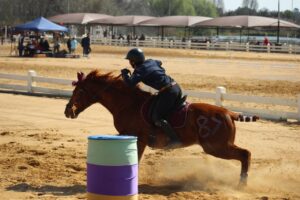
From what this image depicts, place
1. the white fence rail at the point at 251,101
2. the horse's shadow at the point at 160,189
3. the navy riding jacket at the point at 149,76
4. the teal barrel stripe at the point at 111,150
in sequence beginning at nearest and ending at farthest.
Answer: the teal barrel stripe at the point at 111,150 → the horse's shadow at the point at 160,189 → the navy riding jacket at the point at 149,76 → the white fence rail at the point at 251,101

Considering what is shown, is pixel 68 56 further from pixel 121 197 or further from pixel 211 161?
pixel 121 197

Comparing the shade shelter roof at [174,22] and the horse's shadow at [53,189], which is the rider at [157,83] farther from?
the shade shelter roof at [174,22]

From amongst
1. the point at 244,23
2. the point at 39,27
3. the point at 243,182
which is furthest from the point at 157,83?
the point at 244,23

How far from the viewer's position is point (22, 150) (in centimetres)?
1221

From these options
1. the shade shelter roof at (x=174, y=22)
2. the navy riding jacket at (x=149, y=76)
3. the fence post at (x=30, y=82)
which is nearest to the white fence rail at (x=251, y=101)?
the fence post at (x=30, y=82)

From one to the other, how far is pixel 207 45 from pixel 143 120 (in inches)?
2120

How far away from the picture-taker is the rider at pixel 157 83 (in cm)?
920

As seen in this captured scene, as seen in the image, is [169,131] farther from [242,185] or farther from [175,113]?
[242,185]

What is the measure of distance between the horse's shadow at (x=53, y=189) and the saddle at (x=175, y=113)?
138 centimetres

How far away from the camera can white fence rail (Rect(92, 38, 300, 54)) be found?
190ft

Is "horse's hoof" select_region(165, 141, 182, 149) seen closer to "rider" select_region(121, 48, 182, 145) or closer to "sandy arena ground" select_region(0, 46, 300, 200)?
"rider" select_region(121, 48, 182, 145)

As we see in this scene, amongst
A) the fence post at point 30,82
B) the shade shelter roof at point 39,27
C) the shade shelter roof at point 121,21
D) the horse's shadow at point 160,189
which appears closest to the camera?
the horse's shadow at point 160,189

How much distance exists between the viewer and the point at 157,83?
9.27 meters

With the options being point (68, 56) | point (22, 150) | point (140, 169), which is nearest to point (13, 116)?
point (22, 150)
